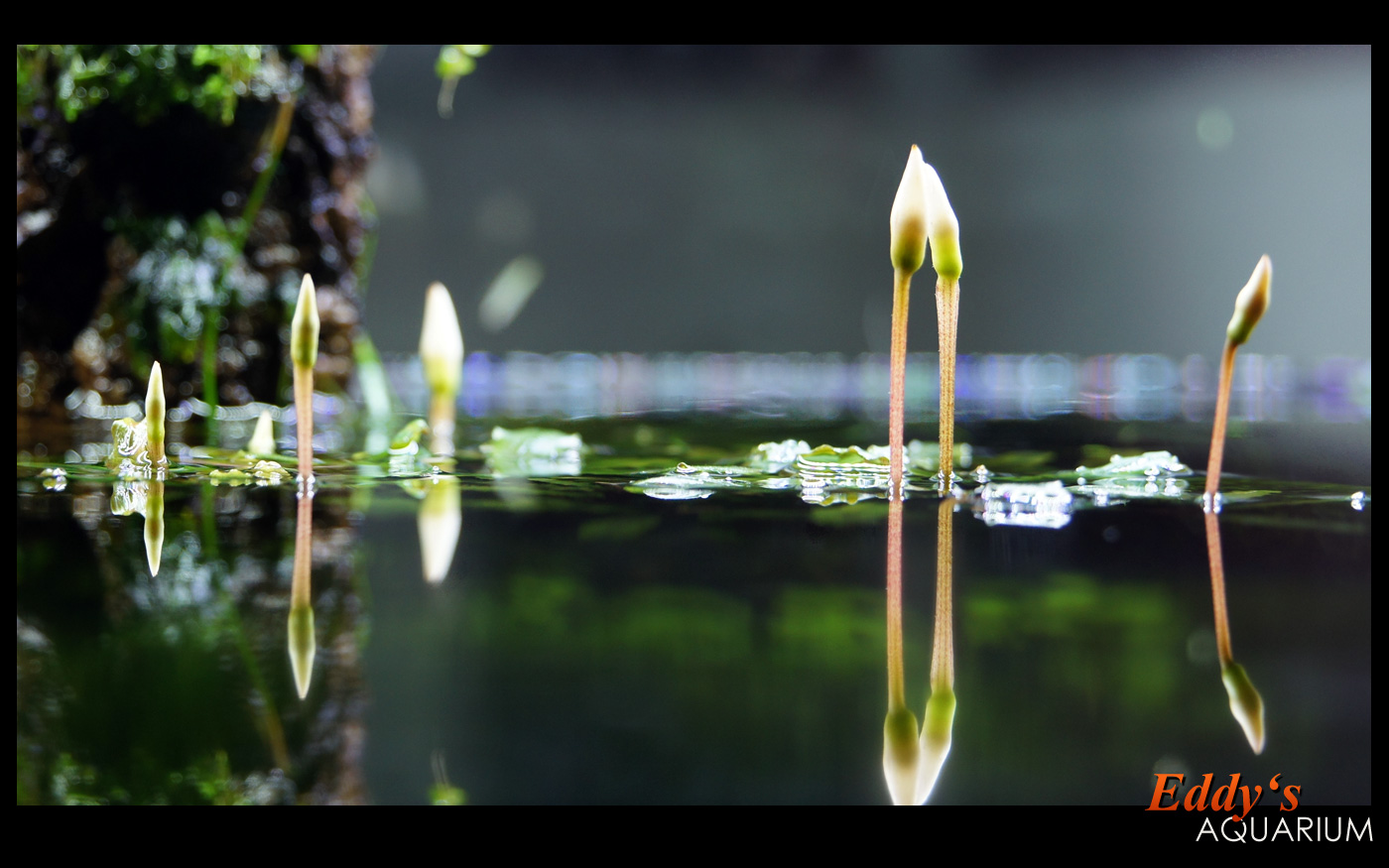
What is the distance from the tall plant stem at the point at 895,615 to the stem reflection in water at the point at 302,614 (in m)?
0.28

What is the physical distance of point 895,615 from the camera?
0.54 m

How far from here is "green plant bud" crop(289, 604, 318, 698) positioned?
0.43 metres

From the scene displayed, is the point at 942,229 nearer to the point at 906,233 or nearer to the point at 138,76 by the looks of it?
the point at 906,233

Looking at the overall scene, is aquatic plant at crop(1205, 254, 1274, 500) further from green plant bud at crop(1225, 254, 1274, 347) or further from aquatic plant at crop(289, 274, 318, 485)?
aquatic plant at crop(289, 274, 318, 485)

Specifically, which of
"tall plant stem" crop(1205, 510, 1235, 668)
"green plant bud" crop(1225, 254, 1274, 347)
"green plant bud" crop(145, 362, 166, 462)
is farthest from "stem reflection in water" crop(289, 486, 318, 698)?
"green plant bud" crop(1225, 254, 1274, 347)

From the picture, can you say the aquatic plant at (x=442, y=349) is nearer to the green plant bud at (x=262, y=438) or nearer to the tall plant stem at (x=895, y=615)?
the green plant bud at (x=262, y=438)

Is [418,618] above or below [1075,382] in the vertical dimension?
below

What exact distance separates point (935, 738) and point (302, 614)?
361mm

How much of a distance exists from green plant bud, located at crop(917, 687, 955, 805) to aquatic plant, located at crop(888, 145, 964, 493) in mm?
370

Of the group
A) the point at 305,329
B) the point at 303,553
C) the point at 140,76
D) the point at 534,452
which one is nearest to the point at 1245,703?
the point at 303,553
